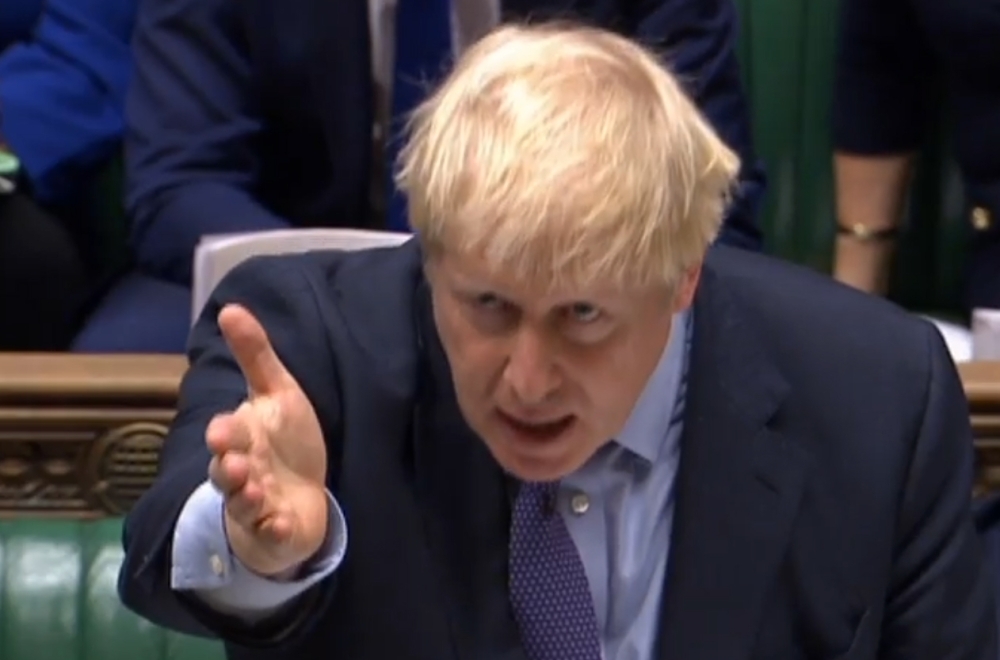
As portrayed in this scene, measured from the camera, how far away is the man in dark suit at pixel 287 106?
64.7 inches

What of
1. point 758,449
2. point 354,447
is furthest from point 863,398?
point 354,447

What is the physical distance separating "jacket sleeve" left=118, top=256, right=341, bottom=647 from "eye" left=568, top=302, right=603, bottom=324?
0.54ft

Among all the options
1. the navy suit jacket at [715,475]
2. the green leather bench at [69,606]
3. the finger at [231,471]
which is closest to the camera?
the finger at [231,471]

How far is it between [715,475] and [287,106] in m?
0.78

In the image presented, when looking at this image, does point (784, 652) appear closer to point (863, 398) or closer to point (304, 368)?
point (863, 398)

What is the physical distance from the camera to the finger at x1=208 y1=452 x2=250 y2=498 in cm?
80

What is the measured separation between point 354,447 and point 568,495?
0.11m

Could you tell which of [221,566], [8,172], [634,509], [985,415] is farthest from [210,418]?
[8,172]

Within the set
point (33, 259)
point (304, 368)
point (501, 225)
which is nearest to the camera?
point (501, 225)

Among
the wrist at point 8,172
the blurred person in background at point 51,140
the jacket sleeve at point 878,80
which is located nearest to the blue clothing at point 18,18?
the blurred person in background at point 51,140

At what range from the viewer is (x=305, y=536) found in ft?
2.76

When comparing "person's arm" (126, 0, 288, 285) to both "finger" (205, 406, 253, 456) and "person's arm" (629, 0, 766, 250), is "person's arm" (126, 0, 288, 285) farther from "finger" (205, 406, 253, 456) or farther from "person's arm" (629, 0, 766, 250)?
"finger" (205, 406, 253, 456)

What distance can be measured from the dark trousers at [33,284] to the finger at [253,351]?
0.93 m

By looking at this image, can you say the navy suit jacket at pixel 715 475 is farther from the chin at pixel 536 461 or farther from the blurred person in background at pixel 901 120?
the blurred person in background at pixel 901 120
